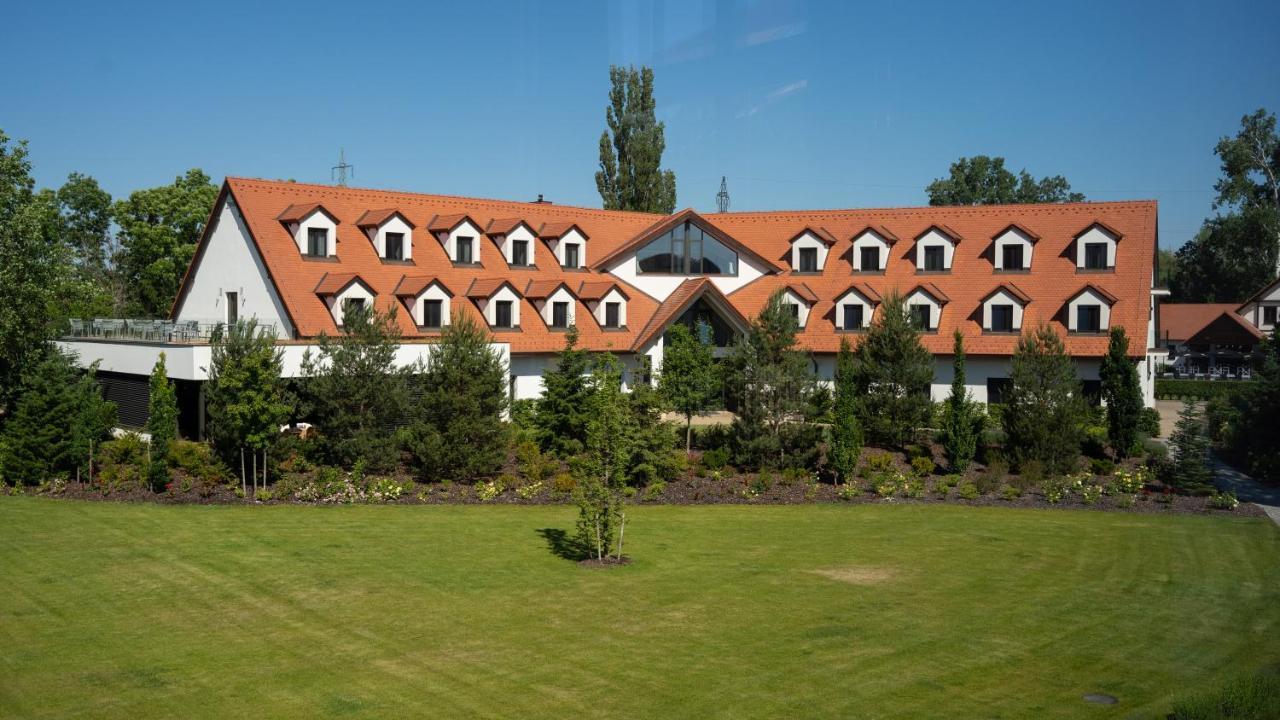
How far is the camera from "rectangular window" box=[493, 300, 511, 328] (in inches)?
1754

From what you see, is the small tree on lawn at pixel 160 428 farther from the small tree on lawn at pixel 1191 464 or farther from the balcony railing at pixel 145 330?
the small tree on lawn at pixel 1191 464

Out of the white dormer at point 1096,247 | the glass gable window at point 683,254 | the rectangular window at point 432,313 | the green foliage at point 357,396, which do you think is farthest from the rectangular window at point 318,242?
the white dormer at point 1096,247

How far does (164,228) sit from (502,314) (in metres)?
26.7

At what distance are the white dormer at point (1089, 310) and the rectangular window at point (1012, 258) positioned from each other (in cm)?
353

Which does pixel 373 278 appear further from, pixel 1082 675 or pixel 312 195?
pixel 1082 675

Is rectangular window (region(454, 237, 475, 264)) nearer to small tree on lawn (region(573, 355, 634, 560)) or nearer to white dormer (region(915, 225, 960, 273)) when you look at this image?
white dormer (region(915, 225, 960, 273))

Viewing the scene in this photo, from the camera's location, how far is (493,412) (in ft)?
108

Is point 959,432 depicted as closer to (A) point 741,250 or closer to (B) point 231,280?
(A) point 741,250

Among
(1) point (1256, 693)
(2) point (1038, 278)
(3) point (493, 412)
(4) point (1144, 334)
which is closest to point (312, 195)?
(3) point (493, 412)

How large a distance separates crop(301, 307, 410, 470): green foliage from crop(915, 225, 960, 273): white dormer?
26.8 meters

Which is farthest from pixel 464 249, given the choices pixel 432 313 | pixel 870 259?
pixel 870 259

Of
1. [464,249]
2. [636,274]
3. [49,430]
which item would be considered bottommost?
[49,430]

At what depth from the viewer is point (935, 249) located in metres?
49.8

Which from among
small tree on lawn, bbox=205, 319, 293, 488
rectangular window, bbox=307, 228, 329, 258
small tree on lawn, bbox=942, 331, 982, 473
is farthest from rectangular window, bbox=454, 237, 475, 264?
small tree on lawn, bbox=942, 331, 982, 473
